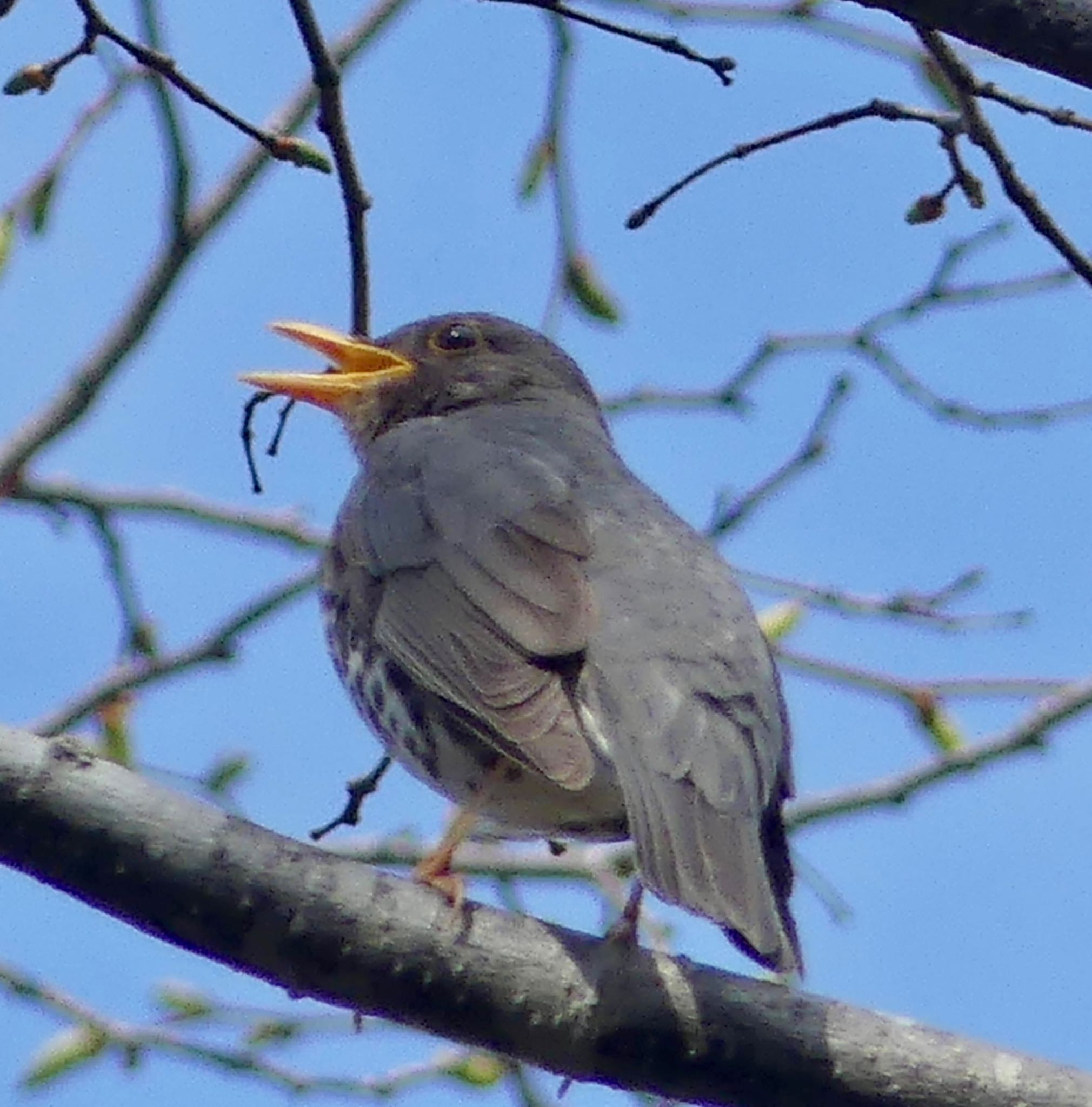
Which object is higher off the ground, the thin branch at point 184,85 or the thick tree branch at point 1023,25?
the thin branch at point 184,85

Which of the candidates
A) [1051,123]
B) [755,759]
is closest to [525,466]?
[755,759]

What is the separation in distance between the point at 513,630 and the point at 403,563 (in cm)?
53

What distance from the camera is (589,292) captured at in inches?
216

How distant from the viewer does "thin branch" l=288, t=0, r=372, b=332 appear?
3.73m

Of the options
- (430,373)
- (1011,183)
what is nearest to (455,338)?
(430,373)

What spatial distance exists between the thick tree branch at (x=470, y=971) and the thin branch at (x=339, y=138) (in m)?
1.47

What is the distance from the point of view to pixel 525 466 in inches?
197

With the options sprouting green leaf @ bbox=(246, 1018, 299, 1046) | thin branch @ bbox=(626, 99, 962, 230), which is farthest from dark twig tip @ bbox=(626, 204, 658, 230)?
sprouting green leaf @ bbox=(246, 1018, 299, 1046)


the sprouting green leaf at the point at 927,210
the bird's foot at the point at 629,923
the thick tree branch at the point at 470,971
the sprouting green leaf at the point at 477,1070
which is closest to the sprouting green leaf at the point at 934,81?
the sprouting green leaf at the point at 927,210

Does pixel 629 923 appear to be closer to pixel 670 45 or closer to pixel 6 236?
pixel 670 45

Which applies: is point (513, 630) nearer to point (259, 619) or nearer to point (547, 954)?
point (547, 954)

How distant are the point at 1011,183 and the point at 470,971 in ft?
5.09

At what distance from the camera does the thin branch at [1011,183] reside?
3.42 m

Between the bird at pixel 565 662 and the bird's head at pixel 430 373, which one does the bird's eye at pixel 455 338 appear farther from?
the bird at pixel 565 662
